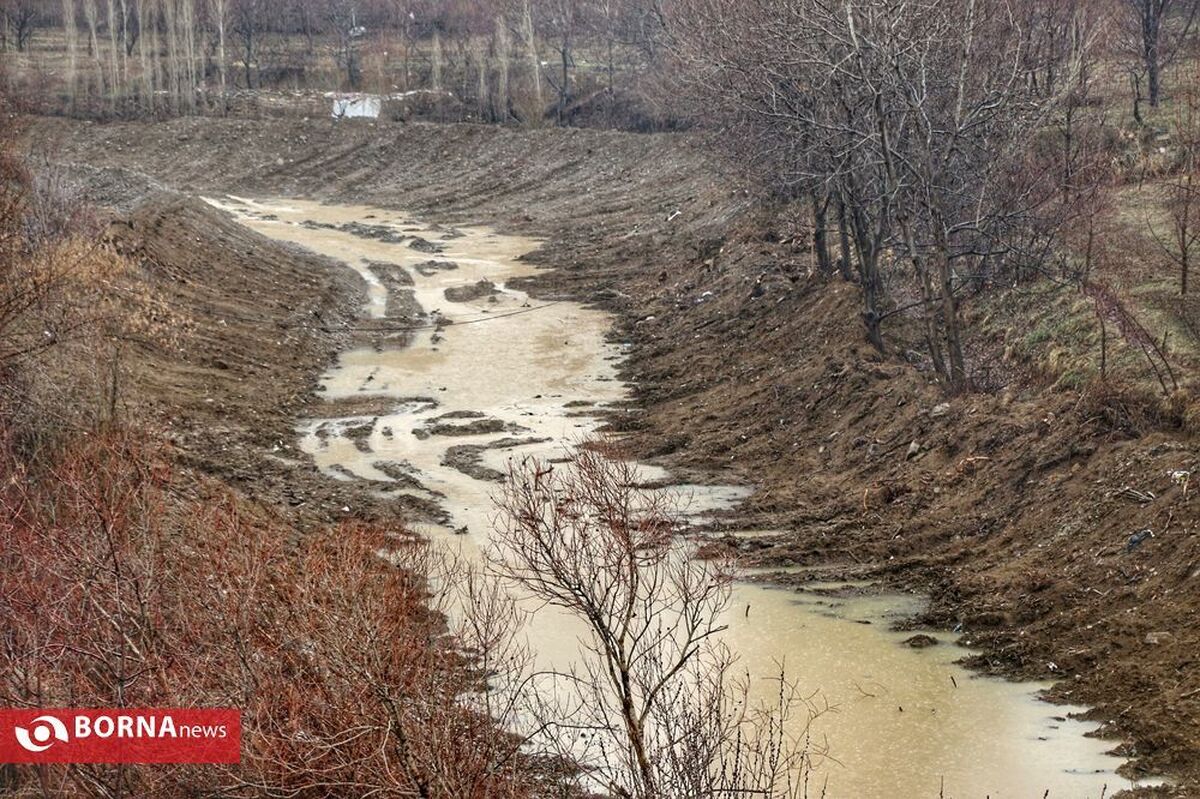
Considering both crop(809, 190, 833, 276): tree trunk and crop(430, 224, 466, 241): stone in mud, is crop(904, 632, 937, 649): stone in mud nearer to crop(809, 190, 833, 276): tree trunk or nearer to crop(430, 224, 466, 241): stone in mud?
crop(809, 190, 833, 276): tree trunk

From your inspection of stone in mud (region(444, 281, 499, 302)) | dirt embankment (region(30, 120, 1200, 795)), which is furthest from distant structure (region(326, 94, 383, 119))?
stone in mud (region(444, 281, 499, 302))

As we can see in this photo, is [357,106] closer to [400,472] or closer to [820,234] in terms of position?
[820,234]

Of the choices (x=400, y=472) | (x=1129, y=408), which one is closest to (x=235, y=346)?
(x=400, y=472)

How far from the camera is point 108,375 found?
76.5ft

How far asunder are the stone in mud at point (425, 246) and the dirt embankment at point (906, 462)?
155 inches

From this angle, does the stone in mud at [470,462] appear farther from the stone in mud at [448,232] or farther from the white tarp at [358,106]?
the white tarp at [358,106]

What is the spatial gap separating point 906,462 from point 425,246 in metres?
28.1

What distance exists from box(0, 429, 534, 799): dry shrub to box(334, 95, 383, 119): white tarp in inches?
2337

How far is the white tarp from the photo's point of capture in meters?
73.5

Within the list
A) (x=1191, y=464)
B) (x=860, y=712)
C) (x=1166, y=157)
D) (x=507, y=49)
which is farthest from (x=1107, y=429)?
(x=507, y=49)

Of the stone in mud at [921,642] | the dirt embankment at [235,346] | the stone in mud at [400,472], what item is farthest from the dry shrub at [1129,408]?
the dirt embankment at [235,346]

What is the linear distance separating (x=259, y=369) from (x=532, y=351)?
6.70 m

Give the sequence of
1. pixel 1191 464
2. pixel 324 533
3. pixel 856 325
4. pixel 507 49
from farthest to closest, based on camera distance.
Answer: pixel 507 49 → pixel 856 325 → pixel 324 533 → pixel 1191 464

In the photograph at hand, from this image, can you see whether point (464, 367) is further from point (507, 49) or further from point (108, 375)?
point (507, 49)
